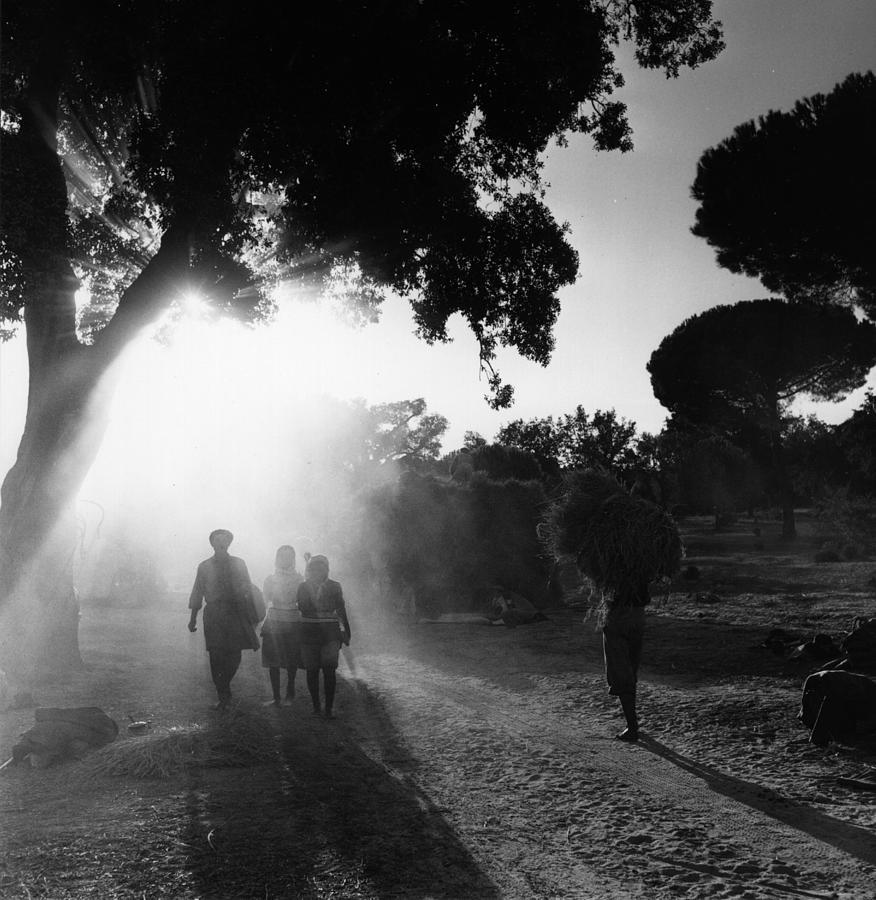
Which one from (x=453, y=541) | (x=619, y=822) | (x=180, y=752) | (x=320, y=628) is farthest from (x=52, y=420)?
(x=453, y=541)

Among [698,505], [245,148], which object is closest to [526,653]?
[245,148]

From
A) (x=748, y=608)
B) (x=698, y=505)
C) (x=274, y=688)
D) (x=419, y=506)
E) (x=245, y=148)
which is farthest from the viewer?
(x=698, y=505)

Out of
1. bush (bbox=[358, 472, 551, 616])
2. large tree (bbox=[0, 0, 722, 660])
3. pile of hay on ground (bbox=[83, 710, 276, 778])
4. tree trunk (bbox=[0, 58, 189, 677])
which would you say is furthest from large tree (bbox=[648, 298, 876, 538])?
pile of hay on ground (bbox=[83, 710, 276, 778])

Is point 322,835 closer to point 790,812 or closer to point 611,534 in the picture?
point 790,812

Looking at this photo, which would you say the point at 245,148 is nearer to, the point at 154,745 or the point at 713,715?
the point at 154,745

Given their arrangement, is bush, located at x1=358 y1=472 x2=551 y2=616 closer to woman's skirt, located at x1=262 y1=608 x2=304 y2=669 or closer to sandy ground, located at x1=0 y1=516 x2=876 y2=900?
sandy ground, located at x1=0 y1=516 x2=876 y2=900

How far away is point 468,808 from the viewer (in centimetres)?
514

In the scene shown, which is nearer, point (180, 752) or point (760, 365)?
point (180, 752)

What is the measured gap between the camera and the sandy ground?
12.7ft

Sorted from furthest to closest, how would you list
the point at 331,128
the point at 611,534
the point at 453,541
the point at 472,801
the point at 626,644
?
the point at 453,541 → the point at 331,128 → the point at 611,534 → the point at 626,644 → the point at 472,801

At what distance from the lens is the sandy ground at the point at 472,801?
3.88 metres

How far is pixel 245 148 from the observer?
36.6 feet

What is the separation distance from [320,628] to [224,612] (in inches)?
48.3

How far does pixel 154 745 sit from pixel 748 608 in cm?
1426
